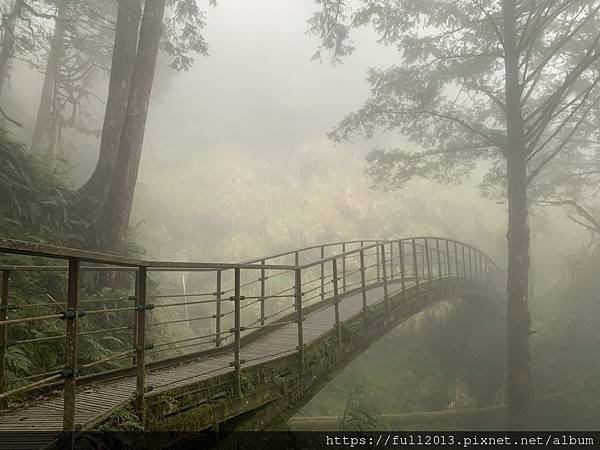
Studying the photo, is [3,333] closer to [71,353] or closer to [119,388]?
[119,388]

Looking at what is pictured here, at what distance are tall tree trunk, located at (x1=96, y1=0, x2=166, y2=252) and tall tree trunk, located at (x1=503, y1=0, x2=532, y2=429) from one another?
779cm

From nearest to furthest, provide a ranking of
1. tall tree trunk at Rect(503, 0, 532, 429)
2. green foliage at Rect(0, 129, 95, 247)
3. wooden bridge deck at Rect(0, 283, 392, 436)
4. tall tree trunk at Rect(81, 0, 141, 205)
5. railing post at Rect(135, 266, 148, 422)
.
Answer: wooden bridge deck at Rect(0, 283, 392, 436) → railing post at Rect(135, 266, 148, 422) → green foliage at Rect(0, 129, 95, 247) → tall tree trunk at Rect(503, 0, 532, 429) → tall tree trunk at Rect(81, 0, 141, 205)

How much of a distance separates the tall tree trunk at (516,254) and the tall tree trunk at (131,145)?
25.5 feet

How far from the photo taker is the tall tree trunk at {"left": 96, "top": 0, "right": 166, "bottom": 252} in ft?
25.1

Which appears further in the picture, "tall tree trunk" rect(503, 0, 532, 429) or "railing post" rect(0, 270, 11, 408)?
"tall tree trunk" rect(503, 0, 532, 429)

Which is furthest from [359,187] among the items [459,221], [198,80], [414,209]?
[198,80]

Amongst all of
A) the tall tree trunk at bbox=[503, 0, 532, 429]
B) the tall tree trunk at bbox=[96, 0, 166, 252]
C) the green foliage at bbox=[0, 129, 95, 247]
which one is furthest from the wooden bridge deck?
the tall tree trunk at bbox=[503, 0, 532, 429]

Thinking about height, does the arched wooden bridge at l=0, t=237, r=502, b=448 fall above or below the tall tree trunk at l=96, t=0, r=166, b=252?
below

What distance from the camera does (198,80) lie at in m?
33.5

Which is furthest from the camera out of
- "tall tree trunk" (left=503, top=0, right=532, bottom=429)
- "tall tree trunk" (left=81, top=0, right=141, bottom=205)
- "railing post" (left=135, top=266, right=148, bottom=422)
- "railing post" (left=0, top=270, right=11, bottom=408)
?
"tall tree trunk" (left=81, top=0, right=141, bottom=205)

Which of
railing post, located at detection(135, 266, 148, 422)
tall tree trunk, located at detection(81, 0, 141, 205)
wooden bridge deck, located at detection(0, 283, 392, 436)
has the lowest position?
wooden bridge deck, located at detection(0, 283, 392, 436)

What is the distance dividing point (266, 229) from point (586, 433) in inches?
556

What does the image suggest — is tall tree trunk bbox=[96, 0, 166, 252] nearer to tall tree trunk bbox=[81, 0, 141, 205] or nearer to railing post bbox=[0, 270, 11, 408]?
tall tree trunk bbox=[81, 0, 141, 205]

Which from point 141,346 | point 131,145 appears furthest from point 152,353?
point 131,145
